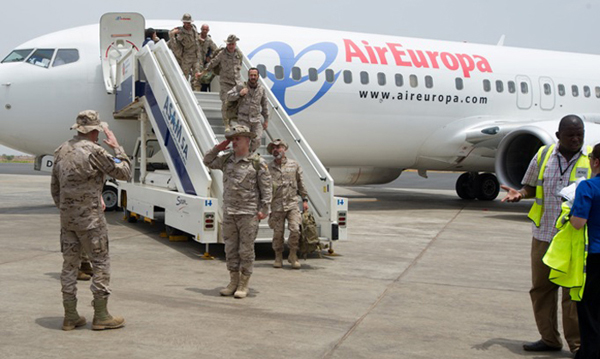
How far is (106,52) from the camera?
44.3 feet

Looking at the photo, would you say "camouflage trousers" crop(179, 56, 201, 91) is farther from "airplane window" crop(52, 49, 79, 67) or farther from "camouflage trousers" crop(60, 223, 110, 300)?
"camouflage trousers" crop(60, 223, 110, 300)

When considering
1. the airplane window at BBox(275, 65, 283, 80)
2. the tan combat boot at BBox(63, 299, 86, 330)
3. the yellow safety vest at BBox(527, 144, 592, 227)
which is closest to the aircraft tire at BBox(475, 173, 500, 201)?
the airplane window at BBox(275, 65, 283, 80)

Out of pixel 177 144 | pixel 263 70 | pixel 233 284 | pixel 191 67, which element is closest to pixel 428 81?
pixel 263 70

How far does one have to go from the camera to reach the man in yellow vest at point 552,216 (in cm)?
533

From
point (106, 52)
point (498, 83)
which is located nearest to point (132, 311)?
point (106, 52)

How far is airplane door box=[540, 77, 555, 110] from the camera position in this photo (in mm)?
18125

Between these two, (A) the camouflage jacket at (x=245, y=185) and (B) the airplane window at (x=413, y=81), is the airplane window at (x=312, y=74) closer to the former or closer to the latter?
(B) the airplane window at (x=413, y=81)

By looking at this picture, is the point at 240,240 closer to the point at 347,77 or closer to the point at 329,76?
the point at 329,76

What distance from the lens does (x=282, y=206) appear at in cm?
872

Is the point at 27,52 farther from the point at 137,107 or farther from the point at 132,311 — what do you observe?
the point at 132,311

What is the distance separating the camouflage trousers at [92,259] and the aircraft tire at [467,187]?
54.5 ft

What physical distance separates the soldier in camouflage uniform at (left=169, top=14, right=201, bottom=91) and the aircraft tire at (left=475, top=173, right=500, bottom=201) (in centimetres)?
1127

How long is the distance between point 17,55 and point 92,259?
31.1 ft

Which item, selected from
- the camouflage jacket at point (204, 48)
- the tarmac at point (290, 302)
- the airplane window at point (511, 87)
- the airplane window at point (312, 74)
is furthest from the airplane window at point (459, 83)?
the camouflage jacket at point (204, 48)
